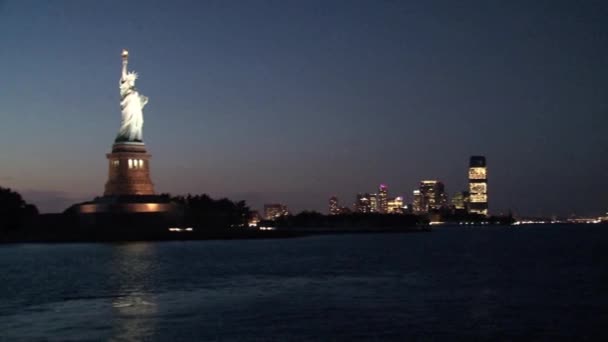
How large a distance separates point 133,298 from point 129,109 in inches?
1831

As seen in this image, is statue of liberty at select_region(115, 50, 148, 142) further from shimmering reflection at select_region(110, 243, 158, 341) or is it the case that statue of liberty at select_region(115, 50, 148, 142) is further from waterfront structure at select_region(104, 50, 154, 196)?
shimmering reflection at select_region(110, 243, 158, 341)

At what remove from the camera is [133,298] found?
2820cm

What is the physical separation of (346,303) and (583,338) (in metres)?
8.84

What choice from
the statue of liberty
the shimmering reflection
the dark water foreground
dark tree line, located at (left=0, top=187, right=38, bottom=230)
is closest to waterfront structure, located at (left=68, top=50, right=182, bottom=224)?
the statue of liberty

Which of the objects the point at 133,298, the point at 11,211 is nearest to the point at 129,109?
the point at 11,211

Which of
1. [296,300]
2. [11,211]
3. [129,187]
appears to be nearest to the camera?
[296,300]

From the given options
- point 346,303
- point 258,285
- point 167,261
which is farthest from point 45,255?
point 346,303

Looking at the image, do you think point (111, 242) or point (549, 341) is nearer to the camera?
point (549, 341)

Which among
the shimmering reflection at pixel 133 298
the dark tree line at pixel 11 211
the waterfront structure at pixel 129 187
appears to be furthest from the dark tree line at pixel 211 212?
the shimmering reflection at pixel 133 298

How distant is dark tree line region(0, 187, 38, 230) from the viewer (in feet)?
246

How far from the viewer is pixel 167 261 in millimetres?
47562

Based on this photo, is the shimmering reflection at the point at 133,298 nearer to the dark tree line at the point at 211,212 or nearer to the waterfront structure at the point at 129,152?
the waterfront structure at the point at 129,152

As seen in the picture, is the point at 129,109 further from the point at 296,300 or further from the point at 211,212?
the point at 296,300

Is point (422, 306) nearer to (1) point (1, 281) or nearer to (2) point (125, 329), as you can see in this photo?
(2) point (125, 329)
